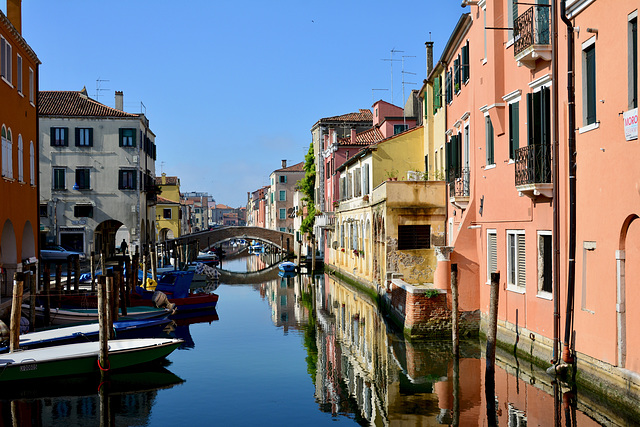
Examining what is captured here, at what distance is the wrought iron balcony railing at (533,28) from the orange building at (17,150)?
12.9 m

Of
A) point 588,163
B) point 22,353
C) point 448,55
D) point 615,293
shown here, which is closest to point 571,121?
point 588,163

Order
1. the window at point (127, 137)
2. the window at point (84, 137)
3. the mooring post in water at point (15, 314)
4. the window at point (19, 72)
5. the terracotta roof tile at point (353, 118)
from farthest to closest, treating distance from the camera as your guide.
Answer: the terracotta roof tile at point (353, 118), the window at point (127, 137), the window at point (84, 137), the window at point (19, 72), the mooring post in water at point (15, 314)

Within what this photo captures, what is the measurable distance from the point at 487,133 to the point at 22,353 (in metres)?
11.6

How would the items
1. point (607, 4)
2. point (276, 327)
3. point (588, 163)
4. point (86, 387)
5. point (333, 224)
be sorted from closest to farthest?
point (607, 4), point (588, 163), point (86, 387), point (276, 327), point (333, 224)

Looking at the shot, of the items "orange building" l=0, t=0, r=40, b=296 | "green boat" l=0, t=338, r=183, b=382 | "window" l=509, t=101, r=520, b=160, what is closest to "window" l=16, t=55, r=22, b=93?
"orange building" l=0, t=0, r=40, b=296

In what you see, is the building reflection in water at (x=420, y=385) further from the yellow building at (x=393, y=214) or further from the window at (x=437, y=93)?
the window at (x=437, y=93)

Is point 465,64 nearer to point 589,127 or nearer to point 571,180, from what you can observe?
point 571,180

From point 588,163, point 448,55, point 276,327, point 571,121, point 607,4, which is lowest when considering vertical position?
point 276,327

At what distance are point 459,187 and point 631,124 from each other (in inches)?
390

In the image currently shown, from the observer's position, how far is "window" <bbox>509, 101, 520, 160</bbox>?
47.6 feet

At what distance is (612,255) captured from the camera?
418 inches

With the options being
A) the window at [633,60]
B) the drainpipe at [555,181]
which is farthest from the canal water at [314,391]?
the window at [633,60]

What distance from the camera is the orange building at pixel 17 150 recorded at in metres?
18.7

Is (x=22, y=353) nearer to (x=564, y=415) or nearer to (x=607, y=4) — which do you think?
(x=564, y=415)
